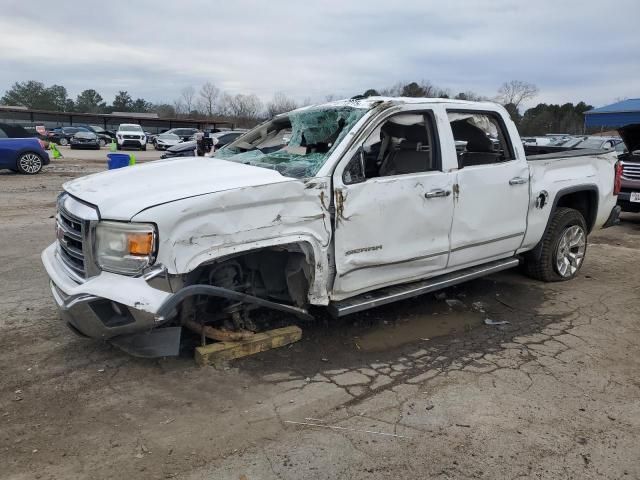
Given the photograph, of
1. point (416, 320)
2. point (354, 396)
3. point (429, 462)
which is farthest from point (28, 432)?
point (416, 320)

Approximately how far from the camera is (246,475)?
Result: 2.62m

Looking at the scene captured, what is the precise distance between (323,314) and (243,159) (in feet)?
5.16

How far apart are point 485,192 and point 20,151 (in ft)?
50.2

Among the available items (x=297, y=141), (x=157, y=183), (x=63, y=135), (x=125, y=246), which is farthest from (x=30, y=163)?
(x=63, y=135)

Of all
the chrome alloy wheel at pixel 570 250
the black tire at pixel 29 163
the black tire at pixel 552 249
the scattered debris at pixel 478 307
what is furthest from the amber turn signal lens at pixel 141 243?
the black tire at pixel 29 163

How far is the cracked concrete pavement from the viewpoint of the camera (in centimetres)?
275

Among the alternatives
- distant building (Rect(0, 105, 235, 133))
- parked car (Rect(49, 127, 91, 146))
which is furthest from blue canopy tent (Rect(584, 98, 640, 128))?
distant building (Rect(0, 105, 235, 133))

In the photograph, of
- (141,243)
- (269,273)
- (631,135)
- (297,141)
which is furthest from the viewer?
(631,135)

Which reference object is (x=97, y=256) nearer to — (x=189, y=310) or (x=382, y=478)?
(x=189, y=310)

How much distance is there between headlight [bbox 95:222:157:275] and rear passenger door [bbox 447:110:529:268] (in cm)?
257

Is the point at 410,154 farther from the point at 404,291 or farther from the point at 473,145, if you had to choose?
the point at 404,291

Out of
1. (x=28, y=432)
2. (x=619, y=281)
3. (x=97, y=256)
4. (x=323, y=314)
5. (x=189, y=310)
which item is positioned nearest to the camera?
(x=28, y=432)

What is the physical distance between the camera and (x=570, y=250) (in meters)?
6.10

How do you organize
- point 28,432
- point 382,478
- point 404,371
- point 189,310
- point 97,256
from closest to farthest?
point 382,478
point 28,432
point 97,256
point 189,310
point 404,371
